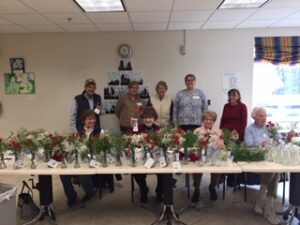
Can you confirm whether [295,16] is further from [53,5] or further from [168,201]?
[53,5]

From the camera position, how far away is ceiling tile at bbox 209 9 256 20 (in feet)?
12.1

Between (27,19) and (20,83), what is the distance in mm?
1442

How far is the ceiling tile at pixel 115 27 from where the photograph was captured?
4.32 metres

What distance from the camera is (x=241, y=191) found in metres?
3.79

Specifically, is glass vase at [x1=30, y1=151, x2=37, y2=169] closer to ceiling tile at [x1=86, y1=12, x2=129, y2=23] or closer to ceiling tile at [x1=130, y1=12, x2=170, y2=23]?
A: ceiling tile at [x1=86, y1=12, x2=129, y2=23]

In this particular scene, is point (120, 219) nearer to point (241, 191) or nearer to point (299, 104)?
point (241, 191)

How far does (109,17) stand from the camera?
3891 mm

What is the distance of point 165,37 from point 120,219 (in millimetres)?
3050

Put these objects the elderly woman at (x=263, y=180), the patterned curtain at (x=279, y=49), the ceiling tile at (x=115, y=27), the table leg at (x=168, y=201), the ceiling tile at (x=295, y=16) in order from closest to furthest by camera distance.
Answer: the table leg at (x=168, y=201) < the elderly woman at (x=263, y=180) < the ceiling tile at (x=295, y=16) < the ceiling tile at (x=115, y=27) < the patterned curtain at (x=279, y=49)

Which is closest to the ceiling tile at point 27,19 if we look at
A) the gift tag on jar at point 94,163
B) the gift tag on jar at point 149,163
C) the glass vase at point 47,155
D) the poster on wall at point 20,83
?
the poster on wall at point 20,83

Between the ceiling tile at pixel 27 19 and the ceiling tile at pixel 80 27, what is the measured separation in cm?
36

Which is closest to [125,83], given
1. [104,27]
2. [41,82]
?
[104,27]

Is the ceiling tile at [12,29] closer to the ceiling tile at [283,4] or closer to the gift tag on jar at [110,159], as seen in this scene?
the gift tag on jar at [110,159]

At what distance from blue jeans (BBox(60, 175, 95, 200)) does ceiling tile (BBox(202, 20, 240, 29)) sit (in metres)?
2.82
